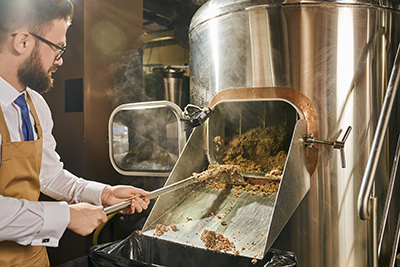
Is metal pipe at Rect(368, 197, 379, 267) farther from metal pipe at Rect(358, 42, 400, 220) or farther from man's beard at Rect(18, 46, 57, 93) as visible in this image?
man's beard at Rect(18, 46, 57, 93)

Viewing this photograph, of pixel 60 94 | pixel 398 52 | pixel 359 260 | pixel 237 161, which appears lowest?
pixel 359 260

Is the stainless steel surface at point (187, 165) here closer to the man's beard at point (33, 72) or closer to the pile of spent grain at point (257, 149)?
the pile of spent grain at point (257, 149)

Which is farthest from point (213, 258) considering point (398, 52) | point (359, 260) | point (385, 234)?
point (398, 52)

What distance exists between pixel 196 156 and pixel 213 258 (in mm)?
514

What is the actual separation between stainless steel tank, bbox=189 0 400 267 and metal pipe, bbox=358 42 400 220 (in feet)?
0.30

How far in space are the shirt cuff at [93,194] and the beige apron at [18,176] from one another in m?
0.26

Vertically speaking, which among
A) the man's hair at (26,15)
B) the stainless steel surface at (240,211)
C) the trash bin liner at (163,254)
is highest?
the man's hair at (26,15)

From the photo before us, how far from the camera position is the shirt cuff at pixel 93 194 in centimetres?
151

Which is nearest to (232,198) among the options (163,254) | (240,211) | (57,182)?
(240,211)

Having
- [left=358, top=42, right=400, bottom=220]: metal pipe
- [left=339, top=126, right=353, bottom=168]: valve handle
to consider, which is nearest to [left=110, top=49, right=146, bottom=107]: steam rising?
[left=339, top=126, right=353, bottom=168]: valve handle

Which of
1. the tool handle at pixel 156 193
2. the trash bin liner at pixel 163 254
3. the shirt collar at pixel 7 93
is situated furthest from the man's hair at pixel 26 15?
the trash bin liner at pixel 163 254

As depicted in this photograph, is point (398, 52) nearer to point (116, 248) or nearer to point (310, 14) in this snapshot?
point (310, 14)

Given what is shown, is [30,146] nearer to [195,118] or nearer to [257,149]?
[195,118]

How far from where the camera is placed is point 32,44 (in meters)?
1.28
